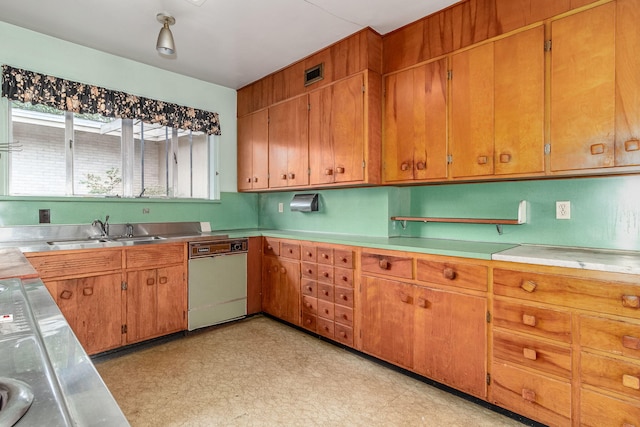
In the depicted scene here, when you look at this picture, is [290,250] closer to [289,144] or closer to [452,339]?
[289,144]

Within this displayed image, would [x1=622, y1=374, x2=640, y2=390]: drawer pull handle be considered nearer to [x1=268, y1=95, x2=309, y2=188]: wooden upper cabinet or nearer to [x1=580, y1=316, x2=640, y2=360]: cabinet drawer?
[x1=580, y1=316, x2=640, y2=360]: cabinet drawer

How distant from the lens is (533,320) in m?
1.86

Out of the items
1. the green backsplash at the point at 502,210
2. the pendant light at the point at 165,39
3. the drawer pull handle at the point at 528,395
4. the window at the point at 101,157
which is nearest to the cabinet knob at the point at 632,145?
the green backsplash at the point at 502,210

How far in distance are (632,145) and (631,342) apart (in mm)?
990

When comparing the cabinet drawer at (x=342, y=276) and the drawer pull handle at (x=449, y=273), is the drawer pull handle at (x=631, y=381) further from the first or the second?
the cabinet drawer at (x=342, y=276)

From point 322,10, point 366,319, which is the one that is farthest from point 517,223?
point 322,10

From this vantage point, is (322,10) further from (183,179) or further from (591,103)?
(183,179)

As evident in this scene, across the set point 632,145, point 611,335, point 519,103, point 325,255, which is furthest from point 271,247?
point 632,145

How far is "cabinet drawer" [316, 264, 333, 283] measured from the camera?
2975mm

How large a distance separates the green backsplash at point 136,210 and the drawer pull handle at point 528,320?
3222 millimetres

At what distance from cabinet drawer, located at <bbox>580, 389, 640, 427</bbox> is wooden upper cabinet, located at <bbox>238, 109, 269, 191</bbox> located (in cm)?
311

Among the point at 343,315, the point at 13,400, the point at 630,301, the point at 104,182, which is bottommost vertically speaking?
the point at 343,315

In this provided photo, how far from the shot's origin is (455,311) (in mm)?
2182

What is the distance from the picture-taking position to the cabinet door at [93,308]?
2.56m
